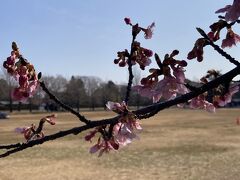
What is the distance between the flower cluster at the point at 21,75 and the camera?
1490 mm

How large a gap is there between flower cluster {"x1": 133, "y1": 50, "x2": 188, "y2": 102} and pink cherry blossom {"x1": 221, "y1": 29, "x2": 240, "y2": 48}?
0.30m

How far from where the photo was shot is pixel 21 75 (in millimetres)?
1490

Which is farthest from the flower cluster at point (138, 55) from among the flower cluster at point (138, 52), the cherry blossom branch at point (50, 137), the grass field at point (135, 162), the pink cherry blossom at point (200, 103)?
the grass field at point (135, 162)

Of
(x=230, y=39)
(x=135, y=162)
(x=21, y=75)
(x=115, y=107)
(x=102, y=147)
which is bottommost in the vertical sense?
(x=135, y=162)

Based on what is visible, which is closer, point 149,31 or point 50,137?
point 50,137

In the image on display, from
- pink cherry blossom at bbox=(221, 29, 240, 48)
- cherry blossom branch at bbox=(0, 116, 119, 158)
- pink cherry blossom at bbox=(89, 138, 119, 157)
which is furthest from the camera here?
pink cherry blossom at bbox=(89, 138, 119, 157)

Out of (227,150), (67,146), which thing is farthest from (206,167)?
(67,146)

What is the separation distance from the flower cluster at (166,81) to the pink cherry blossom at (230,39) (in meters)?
0.30

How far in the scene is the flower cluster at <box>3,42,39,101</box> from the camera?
1.49 m

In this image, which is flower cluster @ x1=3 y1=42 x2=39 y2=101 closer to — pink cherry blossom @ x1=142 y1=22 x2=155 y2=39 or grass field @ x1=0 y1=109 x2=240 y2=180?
pink cherry blossom @ x1=142 y1=22 x2=155 y2=39

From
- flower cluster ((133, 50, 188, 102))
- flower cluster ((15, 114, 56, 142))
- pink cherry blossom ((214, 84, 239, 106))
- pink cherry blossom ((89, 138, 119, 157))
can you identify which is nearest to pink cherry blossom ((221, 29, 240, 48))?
pink cherry blossom ((214, 84, 239, 106))

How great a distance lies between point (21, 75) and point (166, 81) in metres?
0.46

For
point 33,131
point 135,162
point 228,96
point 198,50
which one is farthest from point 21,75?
point 135,162

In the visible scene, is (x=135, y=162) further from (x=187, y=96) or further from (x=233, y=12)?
(x=233, y=12)
